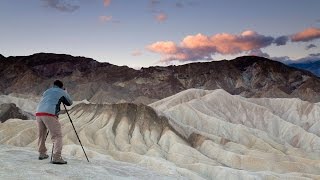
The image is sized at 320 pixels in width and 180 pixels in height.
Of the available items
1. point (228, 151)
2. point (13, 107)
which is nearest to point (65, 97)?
point (228, 151)

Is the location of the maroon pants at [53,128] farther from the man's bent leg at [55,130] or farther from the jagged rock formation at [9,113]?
the jagged rock formation at [9,113]

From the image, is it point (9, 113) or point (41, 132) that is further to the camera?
point (9, 113)

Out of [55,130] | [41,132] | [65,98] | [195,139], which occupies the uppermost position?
[65,98]

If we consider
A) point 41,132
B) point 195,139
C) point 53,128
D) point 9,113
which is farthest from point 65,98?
point 9,113

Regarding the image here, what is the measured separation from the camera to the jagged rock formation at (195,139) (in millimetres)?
89188

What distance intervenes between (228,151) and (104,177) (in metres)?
98.2

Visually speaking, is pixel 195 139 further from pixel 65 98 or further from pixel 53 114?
pixel 53 114

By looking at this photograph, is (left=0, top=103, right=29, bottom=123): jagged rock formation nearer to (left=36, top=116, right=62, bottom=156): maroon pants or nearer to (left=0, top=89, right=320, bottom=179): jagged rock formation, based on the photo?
(left=0, top=89, right=320, bottom=179): jagged rock formation

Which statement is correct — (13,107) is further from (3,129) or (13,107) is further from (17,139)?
(17,139)

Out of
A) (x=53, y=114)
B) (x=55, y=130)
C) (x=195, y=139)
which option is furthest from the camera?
(x=195, y=139)

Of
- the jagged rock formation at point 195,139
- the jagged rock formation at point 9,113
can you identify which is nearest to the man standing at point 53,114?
the jagged rock formation at point 195,139

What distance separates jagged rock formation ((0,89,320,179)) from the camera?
293 ft

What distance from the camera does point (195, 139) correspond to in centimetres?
11950

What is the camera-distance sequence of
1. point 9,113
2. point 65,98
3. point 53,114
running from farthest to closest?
point 9,113 → point 65,98 → point 53,114
